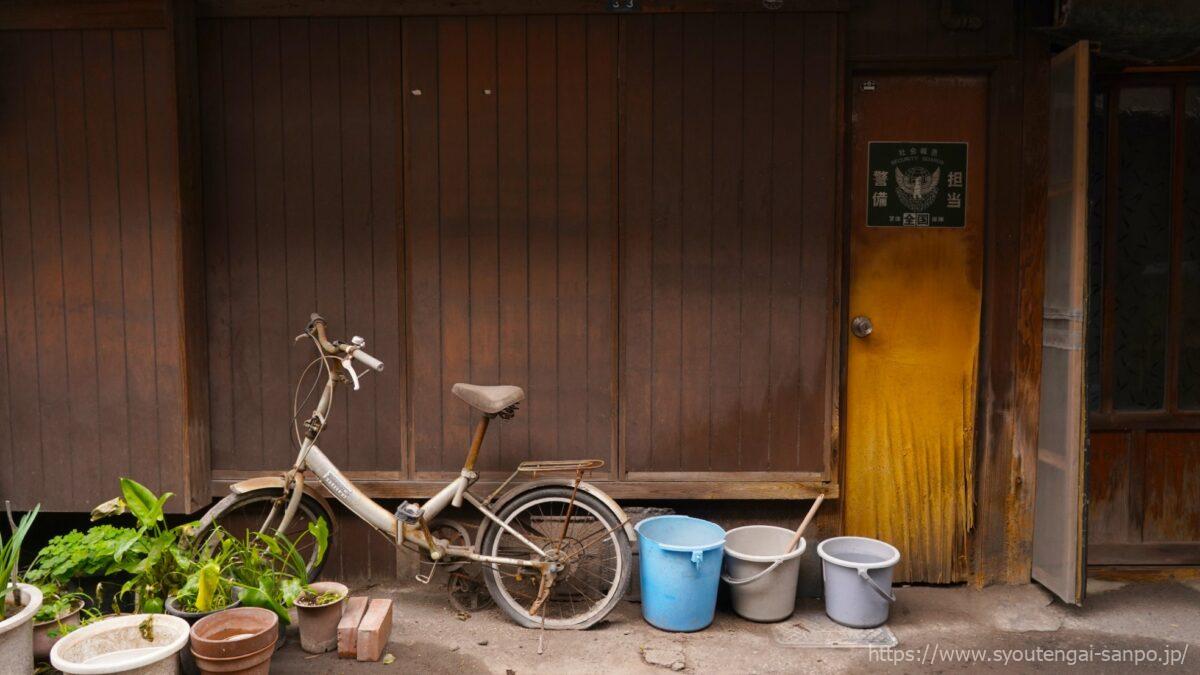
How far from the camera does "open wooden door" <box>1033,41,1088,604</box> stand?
4.25 metres

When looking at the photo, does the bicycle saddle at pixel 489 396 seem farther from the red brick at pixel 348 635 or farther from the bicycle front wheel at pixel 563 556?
the red brick at pixel 348 635

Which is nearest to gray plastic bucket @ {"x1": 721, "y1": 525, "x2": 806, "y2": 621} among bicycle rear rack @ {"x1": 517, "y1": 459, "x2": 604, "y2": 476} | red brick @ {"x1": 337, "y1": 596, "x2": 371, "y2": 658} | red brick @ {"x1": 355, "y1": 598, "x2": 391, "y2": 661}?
bicycle rear rack @ {"x1": 517, "y1": 459, "x2": 604, "y2": 476}

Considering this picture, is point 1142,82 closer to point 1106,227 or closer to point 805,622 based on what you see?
point 1106,227

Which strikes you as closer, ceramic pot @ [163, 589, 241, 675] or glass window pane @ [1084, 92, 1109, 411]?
ceramic pot @ [163, 589, 241, 675]

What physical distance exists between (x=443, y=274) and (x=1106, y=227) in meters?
3.94

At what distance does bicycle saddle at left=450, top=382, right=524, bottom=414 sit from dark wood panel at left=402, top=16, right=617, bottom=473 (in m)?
0.42

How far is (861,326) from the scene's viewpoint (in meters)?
4.61

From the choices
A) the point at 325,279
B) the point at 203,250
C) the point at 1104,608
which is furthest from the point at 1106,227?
the point at 203,250

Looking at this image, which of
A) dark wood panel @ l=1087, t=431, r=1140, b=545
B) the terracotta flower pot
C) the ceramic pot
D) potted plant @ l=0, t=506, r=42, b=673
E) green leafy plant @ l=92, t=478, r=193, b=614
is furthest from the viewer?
dark wood panel @ l=1087, t=431, r=1140, b=545

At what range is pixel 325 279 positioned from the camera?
462 cm

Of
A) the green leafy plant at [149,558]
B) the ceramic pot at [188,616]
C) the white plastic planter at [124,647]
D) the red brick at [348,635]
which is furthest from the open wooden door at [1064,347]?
the green leafy plant at [149,558]

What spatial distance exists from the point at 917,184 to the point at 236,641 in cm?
416

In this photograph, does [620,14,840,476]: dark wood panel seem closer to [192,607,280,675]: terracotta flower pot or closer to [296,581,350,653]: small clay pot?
[296,581,350,653]: small clay pot

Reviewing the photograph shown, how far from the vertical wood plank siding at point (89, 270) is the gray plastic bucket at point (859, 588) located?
3554mm
